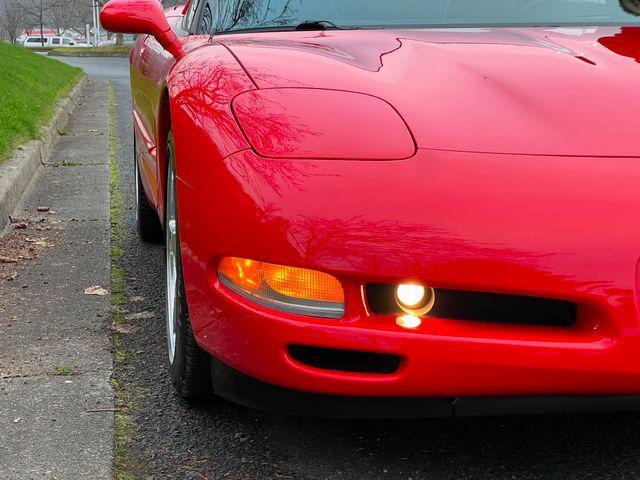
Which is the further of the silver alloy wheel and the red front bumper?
the silver alloy wheel

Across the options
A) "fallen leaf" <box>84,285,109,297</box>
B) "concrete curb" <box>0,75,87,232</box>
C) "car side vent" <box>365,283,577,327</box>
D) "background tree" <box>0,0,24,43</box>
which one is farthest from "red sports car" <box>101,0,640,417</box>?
"background tree" <box>0,0,24,43</box>

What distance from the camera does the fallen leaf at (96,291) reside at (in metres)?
3.55

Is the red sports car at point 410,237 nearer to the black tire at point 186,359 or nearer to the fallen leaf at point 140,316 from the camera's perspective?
the black tire at point 186,359

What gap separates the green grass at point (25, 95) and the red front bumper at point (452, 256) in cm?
405

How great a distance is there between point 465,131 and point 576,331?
517mm

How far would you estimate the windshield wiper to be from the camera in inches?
117

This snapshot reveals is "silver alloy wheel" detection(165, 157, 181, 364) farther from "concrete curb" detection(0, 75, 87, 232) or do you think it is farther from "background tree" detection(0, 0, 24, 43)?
"background tree" detection(0, 0, 24, 43)

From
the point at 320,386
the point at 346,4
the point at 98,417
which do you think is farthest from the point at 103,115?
the point at 320,386

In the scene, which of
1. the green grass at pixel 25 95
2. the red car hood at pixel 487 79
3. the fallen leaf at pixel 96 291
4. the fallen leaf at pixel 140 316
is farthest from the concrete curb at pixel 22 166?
the red car hood at pixel 487 79

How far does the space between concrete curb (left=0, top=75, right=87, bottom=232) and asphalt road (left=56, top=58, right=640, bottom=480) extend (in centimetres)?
244

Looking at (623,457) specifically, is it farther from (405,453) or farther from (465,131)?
(465,131)

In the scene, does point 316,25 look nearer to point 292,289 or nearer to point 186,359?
point 186,359

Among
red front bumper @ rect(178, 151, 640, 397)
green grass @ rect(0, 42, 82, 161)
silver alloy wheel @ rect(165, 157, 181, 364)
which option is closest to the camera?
red front bumper @ rect(178, 151, 640, 397)

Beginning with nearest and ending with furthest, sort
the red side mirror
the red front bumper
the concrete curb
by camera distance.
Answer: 1. the red front bumper
2. the red side mirror
3. the concrete curb
